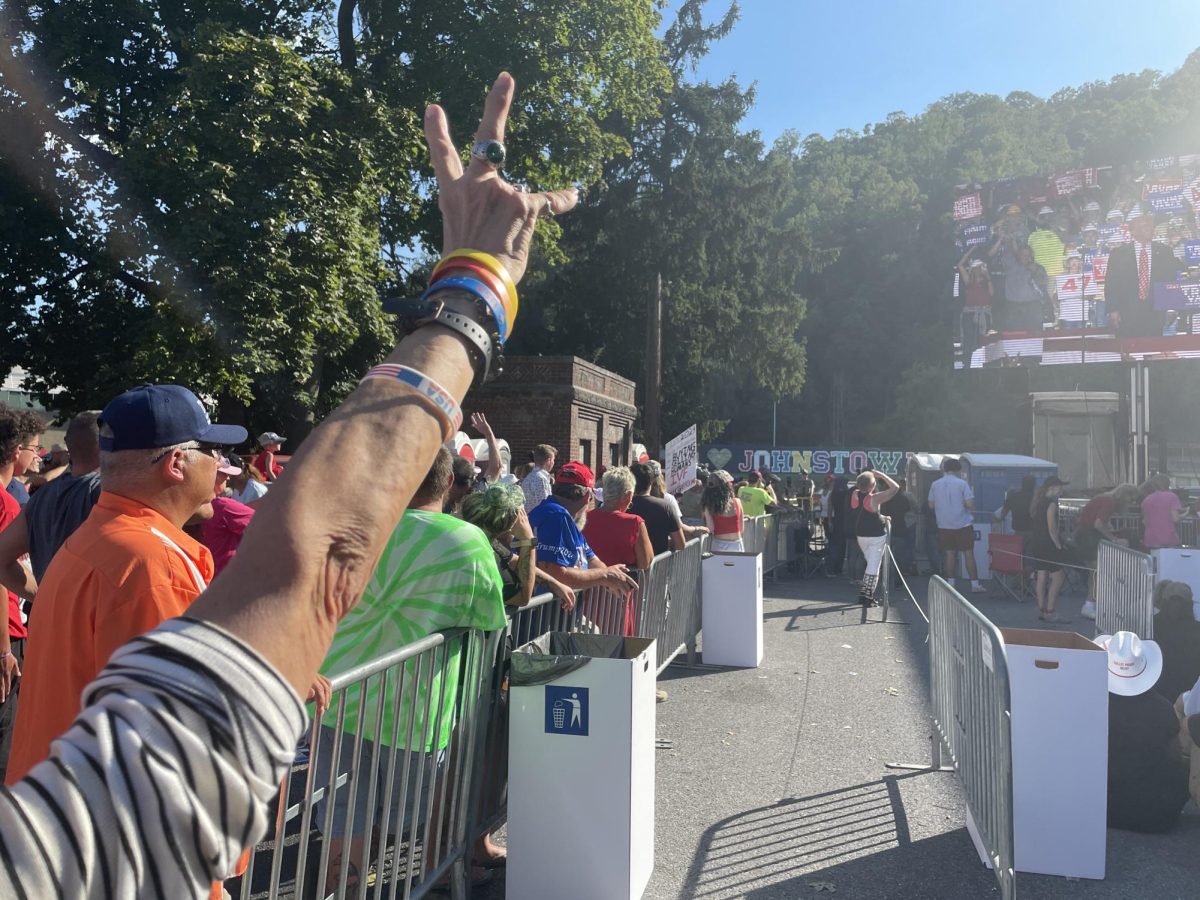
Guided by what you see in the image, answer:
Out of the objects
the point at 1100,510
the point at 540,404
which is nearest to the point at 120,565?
the point at 1100,510

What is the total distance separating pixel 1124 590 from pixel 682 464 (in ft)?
20.1

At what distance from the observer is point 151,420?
2.53m

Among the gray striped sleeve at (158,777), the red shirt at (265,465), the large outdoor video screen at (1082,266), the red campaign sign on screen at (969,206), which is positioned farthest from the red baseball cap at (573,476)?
the red campaign sign on screen at (969,206)

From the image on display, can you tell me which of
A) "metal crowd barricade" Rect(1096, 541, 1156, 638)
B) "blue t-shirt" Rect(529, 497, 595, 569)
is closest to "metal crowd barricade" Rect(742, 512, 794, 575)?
"metal crowd barricade" Rect(1096, 541, 1156, 638)

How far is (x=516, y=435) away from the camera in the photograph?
24516 millimetres

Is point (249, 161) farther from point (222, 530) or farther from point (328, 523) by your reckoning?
point (328, 523)

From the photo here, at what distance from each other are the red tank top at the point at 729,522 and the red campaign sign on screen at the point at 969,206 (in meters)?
17.1

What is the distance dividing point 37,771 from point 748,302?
41508 mm

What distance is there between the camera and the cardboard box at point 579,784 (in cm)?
397

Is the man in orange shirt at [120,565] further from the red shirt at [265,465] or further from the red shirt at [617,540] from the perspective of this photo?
the red shirt at [265,465]

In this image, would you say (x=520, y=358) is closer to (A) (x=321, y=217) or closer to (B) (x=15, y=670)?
(A) (x=321, y=217)

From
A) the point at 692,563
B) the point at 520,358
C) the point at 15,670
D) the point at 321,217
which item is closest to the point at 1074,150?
the point at 520,358

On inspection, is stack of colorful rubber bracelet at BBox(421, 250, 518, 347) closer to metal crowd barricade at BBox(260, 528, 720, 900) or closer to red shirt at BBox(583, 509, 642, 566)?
metal crowd barricade at BBox(260, 528, 720, 900)

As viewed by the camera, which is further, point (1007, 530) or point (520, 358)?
point (520, 358)
